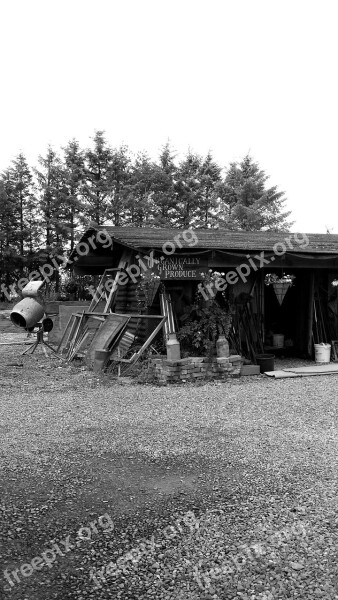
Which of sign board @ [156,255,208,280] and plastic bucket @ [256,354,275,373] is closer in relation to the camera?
sign board @ [156,255,208,280]

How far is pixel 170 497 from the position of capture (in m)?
4.08

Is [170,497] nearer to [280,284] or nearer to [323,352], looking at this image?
[280,284]

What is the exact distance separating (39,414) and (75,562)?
12.3 feet

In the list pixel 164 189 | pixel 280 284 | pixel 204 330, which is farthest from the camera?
pixel 164 189

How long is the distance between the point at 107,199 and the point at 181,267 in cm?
2261

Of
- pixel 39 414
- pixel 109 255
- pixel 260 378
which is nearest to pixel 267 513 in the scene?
pixel 39 414

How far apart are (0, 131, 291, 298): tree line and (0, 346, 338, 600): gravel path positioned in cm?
2438

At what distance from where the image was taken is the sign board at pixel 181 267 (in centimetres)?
978

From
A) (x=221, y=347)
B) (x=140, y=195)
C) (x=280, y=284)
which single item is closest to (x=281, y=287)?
(x=280, y=284)

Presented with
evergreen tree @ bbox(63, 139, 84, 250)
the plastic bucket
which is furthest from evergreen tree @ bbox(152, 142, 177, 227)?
the plastic bucket

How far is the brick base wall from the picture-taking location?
8.80 metres

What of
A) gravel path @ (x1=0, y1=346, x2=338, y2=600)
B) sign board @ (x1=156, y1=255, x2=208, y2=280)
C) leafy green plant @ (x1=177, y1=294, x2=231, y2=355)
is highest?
sign board @ (x1=156, y1=255, x2=208, y2=280)

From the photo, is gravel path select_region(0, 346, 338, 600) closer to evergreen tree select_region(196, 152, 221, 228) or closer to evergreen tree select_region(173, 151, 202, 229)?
evergreen tree select_region(173, 151, 202, 229)

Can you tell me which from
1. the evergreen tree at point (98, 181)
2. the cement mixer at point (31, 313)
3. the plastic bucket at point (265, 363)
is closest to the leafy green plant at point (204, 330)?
the plastic bucket at point (265, 363)
